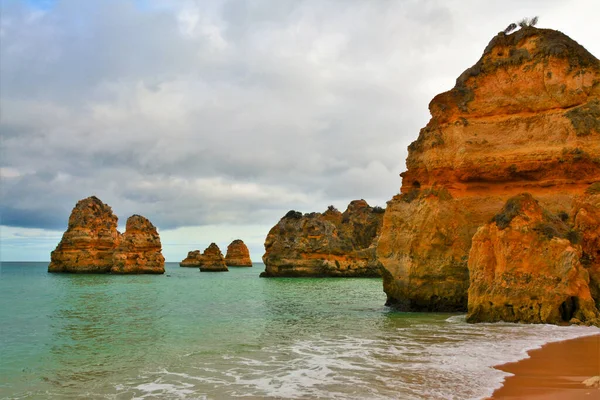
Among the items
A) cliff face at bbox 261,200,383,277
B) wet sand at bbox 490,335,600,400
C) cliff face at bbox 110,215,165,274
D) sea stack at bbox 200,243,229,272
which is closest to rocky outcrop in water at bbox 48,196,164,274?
cliff face at bbox 110,215,165,274

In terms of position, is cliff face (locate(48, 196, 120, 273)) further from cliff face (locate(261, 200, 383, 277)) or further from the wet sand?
the wet sand

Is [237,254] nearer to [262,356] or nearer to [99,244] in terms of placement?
[99,244]

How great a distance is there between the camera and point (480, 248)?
17.1 m

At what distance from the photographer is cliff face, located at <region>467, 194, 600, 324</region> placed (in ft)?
50.6

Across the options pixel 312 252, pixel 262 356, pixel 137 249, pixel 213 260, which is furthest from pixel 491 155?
pixel 213 260

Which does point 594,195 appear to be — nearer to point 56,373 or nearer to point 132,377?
point 132,377

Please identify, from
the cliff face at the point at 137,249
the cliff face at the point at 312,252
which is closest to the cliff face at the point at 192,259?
the cliff face at the point at 137,249

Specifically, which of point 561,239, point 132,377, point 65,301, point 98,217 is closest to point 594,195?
point 561,239

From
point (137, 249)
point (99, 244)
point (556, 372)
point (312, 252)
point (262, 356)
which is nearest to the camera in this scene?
point (556, 372)

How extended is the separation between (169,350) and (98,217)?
7202 centimetres

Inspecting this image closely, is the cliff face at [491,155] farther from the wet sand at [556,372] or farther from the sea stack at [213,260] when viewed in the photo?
the sea stack at [213,260]

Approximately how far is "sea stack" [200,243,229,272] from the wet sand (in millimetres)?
93654

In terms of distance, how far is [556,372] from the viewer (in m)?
9.12

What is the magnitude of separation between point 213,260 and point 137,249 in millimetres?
→ 25314
